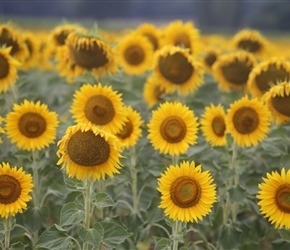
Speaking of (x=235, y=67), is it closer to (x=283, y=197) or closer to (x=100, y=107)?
(x=100, y=107)

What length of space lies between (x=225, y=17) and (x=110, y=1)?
3.30 metres

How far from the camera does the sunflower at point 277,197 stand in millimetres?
2789

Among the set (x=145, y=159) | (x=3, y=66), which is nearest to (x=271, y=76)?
(x=145, y=159)

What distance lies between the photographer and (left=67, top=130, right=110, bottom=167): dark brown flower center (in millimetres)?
2625

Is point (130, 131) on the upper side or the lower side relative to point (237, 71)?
lower

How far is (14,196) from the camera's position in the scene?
108 inches

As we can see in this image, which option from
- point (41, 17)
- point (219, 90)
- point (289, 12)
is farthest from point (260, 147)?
point (41, 17)

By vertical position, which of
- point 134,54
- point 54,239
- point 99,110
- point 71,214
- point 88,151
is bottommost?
point 54,239

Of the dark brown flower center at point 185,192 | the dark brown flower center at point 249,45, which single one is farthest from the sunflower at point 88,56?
the dark brown flower center at point 249,45

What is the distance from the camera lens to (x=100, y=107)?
3.22m

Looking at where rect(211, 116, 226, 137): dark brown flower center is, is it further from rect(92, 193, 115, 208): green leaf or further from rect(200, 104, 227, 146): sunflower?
rect(92, 193, 115, 208): green leaf

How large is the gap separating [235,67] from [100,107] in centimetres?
132

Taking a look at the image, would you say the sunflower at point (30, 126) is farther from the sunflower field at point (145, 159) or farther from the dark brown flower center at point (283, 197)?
the dark brown flower center at point (283, 197)

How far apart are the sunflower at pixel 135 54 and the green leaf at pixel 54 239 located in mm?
2029
